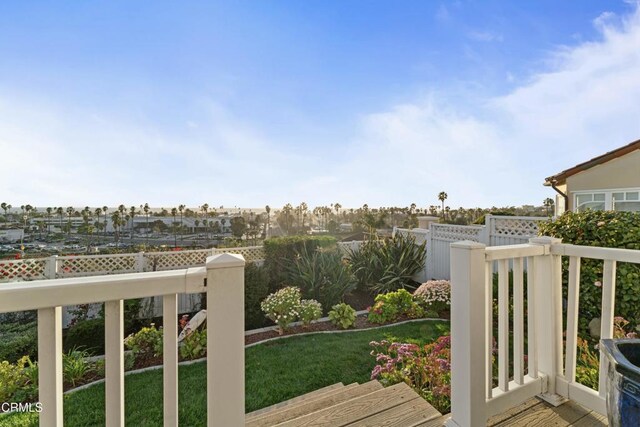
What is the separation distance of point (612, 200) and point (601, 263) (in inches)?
205

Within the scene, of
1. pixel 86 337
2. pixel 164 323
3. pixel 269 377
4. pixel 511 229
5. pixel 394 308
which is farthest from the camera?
pixel 511 229

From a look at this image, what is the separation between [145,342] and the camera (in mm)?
3682

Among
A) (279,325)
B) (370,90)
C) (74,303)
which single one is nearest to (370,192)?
(370,90)

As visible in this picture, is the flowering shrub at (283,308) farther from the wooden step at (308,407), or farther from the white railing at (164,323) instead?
the white railing at (164,323)

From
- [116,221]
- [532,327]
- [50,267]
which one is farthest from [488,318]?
[116,221]

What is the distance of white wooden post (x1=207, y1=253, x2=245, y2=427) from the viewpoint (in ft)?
2.98

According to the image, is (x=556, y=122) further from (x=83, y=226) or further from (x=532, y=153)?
(x=83, y=226)

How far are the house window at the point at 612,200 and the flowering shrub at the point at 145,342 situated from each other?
8333mm

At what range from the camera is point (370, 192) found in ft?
30.2

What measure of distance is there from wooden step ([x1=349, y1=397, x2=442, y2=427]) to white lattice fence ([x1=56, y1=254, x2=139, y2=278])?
672 centimetres

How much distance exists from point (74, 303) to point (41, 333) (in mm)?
115

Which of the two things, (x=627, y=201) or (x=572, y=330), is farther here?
(x=627, y=201)

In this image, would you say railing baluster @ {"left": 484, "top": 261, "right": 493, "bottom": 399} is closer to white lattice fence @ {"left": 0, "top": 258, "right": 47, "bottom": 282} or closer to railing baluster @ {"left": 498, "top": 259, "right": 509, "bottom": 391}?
railing baluster @ {"left": 498, "top": 259, "right": 509, "bottom": 391}

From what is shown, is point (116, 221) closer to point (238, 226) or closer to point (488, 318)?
point (238, 226)
